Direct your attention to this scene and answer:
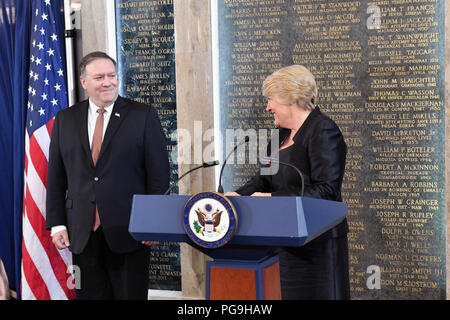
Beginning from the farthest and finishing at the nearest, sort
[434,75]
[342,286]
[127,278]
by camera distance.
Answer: [434,75], [127,278], [342,286]

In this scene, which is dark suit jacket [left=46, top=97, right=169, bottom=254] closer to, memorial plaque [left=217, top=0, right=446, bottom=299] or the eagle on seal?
the eagle on seal

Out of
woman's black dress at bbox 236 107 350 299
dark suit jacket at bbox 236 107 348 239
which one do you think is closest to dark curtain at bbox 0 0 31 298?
dark suit jacket at bbox 236 107 348 239

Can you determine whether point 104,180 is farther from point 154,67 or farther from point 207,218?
point 154,67

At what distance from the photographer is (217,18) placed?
13.3 feet

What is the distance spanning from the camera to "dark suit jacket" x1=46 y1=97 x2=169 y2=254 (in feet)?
9.25

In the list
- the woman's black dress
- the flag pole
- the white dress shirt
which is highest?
the flag pole

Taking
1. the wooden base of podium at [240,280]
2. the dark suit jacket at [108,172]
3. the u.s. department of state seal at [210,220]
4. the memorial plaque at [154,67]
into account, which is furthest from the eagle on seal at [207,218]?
the memorial plaque at [154,67]

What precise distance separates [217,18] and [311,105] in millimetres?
1797

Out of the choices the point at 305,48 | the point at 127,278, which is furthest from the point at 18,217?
the point at 305,48

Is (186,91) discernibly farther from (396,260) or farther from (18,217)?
(396,260)

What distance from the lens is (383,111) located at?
3.66 metres

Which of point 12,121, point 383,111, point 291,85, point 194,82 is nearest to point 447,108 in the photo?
point 383,111

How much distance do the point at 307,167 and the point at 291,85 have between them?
36 centimetres

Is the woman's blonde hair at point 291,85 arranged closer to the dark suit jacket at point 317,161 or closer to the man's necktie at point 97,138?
the dark suit jacket at point 317,161
